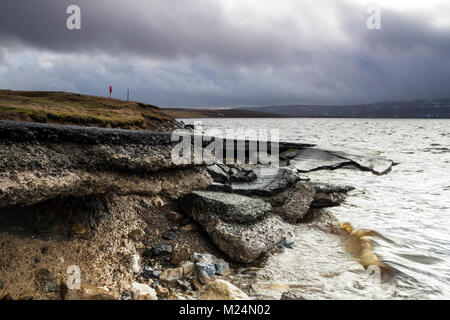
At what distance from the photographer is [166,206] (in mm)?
4836

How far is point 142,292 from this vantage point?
296 cm

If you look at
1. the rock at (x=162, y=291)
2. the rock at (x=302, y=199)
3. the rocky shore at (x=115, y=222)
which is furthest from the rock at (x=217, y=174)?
the rock at (x=162, y=291)

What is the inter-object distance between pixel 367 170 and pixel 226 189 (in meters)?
8.85

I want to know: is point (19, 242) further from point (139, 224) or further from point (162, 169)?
point (162, 169)

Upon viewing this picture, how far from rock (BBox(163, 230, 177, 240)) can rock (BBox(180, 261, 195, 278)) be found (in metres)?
0.60

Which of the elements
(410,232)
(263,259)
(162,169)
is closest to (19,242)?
(162,169)

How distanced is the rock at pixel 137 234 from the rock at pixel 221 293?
1.43 m

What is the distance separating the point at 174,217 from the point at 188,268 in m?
1.21

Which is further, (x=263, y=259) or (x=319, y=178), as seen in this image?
(x=319, y=178)

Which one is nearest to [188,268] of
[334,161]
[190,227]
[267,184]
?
[190,227]

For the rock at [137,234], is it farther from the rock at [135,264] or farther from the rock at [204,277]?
the rock at [204,277]

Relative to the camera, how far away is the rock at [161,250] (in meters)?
3.79

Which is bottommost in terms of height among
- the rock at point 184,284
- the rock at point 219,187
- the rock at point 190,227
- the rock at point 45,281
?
the rock at point 184,284

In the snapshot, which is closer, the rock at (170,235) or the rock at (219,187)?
the rock at (170,235)
